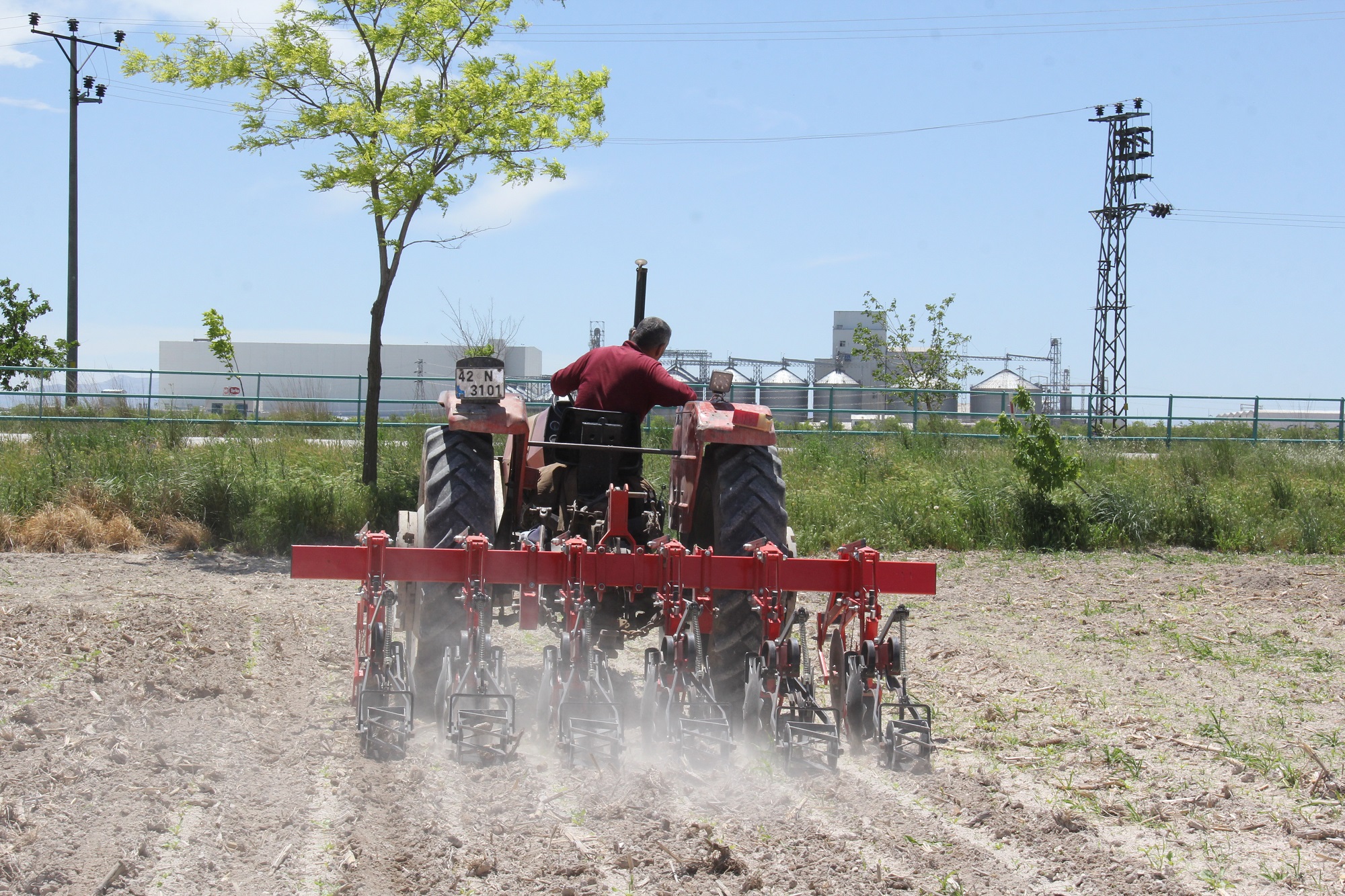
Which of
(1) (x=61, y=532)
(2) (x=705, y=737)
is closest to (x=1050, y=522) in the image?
(2) (x=705, y=737)

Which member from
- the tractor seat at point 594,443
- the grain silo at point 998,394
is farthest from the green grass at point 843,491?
the tractor seat at point 594,443

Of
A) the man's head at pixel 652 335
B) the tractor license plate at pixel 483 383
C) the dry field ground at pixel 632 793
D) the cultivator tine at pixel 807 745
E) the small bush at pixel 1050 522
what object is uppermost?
the man's head at pixel 652 335

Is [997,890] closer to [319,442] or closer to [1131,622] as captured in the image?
[1131,622]

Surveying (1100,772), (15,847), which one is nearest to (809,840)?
(1100,772)

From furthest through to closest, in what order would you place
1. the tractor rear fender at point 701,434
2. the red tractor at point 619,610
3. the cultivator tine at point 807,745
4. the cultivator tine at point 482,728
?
the tractor rear fender at point 701,434 < the red tractor at point 619,610 < the cultivator tine at point 807,745 < the cultivator tine at point 482,728

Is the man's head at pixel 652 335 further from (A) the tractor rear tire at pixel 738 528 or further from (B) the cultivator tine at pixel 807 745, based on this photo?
(B) the cultivator tine at pixel 807 745

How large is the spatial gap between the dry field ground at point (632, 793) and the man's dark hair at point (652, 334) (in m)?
2.30

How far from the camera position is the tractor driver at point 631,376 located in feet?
19.9

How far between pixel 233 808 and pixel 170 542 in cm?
893

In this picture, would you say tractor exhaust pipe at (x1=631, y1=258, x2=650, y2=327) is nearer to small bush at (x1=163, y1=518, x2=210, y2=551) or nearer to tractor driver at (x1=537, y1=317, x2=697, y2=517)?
tractor driver at (x1=537, y1=317, x2=697, y2=517)

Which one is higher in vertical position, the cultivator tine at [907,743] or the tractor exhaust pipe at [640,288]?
the tractor exhaust pipe at [640,288]

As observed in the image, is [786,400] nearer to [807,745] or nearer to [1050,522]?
[1050,522]

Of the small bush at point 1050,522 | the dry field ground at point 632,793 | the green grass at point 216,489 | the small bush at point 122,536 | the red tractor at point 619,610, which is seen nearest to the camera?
the dry field ground at point 632,793

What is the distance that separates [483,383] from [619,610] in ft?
→ 4.69
